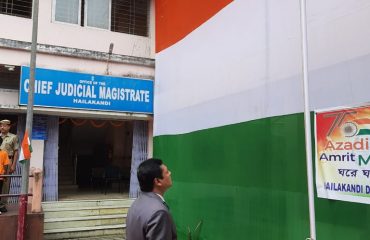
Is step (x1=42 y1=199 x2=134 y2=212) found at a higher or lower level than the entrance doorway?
lower

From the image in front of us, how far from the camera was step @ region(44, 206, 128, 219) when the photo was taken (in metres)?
8.35

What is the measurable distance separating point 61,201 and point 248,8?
5713mm

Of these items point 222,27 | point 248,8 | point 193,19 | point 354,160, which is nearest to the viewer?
point 354,160

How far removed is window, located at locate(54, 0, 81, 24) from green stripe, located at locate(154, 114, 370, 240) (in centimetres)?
371

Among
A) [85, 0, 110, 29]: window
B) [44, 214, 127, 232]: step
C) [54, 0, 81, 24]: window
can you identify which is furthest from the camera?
[85, 0, 110, 29]: window

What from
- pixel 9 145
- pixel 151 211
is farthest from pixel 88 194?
pixel 151 211

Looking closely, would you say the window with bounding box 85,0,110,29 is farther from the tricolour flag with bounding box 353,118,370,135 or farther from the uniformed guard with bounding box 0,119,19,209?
the tricolour flag with bounding box 353,118,370,135

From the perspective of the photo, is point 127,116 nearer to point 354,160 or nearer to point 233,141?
point 233,141

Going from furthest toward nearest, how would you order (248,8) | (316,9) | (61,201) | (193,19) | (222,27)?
(61,201) < (193,19) < (222,27) < (248,8) < (316,9)

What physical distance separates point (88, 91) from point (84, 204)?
99.0 inches

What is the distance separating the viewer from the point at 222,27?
6.89 meters

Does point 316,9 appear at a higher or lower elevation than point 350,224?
higher

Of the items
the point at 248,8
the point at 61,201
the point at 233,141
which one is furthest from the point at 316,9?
the point at 61,201

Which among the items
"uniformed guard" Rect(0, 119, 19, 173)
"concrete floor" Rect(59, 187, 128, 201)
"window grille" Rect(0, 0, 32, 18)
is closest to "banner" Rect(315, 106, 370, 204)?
"uniformed guard" Rect(0, 119, 19, 173)
